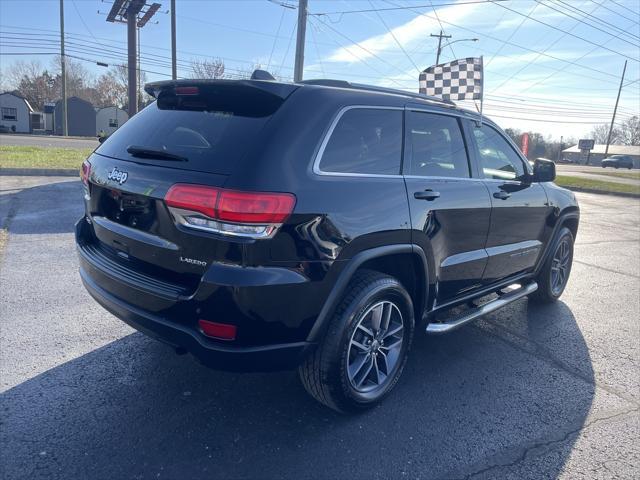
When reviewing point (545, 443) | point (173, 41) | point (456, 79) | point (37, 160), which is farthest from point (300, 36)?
point (545, 443)

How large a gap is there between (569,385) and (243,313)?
8.11ft

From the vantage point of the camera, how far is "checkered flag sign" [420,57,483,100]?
9633 millimetres

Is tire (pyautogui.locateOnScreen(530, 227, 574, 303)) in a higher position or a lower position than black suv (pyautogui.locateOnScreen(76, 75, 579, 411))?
lower

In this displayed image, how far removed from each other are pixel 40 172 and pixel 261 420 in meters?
11.5

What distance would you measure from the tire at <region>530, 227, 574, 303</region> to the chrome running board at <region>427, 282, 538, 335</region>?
48 cm

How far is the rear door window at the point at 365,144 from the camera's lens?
2635 mm

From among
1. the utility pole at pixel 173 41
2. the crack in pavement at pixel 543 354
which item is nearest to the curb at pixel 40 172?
the utility pole at pixel 173 41

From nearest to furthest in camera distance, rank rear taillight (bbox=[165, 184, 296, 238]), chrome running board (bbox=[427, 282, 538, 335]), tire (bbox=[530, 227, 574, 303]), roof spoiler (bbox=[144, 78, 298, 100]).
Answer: rear taillight (bbox=[165, 184, 296, 238])
roof spoiler (bbox=[144, 78, 298, 100])
chrome running board (bbox=[427, 282, 538, 335])
tire (bbox=[530, 227, 574, 303])

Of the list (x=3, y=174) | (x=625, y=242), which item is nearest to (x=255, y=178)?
(x=625, y=242)

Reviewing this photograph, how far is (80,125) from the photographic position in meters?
57.5

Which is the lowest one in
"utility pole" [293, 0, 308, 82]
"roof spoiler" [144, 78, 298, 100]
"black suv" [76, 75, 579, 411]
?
"black suv" [76, 75, 579, 411]

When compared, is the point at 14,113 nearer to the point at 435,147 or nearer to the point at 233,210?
the point at 435,147

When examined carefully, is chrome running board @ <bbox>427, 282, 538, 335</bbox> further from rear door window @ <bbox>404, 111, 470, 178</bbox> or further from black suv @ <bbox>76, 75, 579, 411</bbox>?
rear door window @ <bbox>404, 111, 470, 178</bbox>

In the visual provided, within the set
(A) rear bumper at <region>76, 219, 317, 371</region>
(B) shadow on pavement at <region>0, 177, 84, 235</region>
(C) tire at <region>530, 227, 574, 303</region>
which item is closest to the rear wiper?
(A) rear bumper at <region>76, 219, 317, 371</region>
